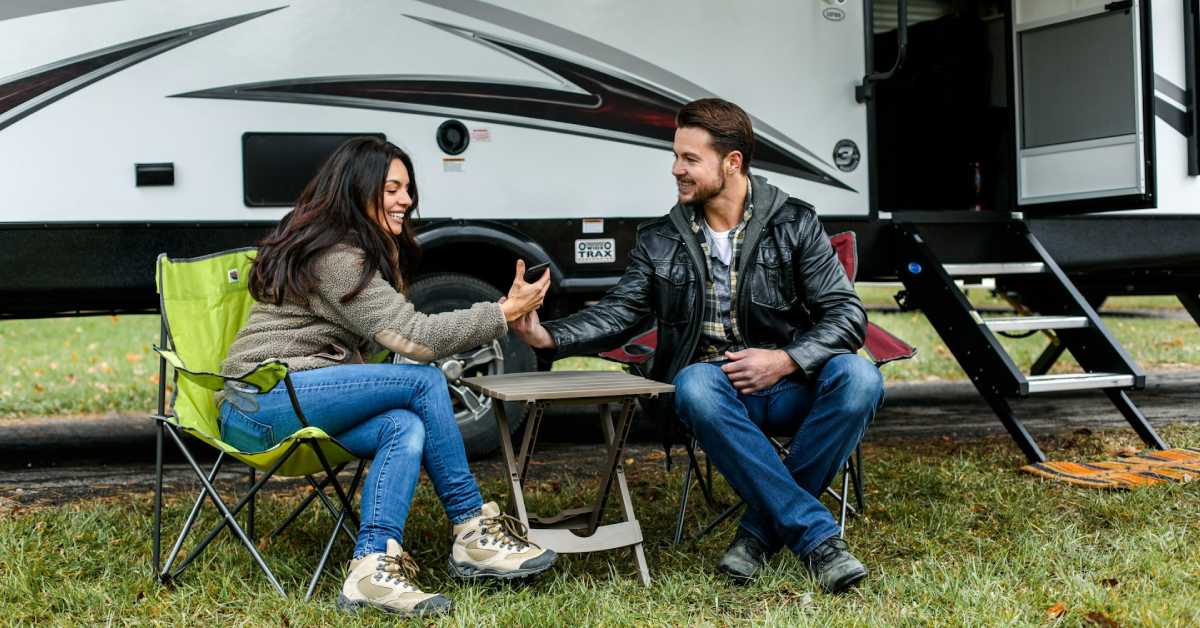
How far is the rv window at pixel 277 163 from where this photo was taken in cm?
453

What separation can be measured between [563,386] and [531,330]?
0.21 metres

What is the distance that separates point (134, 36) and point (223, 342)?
1824 millimetres

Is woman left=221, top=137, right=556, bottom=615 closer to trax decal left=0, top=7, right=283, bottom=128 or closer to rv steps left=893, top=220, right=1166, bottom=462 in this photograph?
trax decal left=0, top=7, right=283, bottom=128

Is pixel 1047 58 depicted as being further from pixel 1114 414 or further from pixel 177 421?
pixel 177 421

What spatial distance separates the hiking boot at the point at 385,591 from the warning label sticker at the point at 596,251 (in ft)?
8.06

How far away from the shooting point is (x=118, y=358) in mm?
8430

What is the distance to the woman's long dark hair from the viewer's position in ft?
9.32

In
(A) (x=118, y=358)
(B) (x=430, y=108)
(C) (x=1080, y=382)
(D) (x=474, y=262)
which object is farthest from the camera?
(A) (x=118, y=358)

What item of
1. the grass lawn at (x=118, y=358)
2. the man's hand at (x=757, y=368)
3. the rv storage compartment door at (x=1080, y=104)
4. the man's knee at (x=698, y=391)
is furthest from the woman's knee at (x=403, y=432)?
the grass lawn at (x=118, y=358)

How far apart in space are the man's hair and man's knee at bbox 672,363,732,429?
2.07 ft

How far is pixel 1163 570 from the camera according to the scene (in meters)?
2.84

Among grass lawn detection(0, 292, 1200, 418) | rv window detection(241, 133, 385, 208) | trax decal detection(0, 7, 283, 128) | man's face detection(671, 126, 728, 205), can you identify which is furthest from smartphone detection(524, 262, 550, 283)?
grass lawn detection(0, 292, 1200, 418)

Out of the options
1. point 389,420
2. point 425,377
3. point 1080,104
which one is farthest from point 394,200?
point 1080,104

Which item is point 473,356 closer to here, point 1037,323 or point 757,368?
point 757,368
